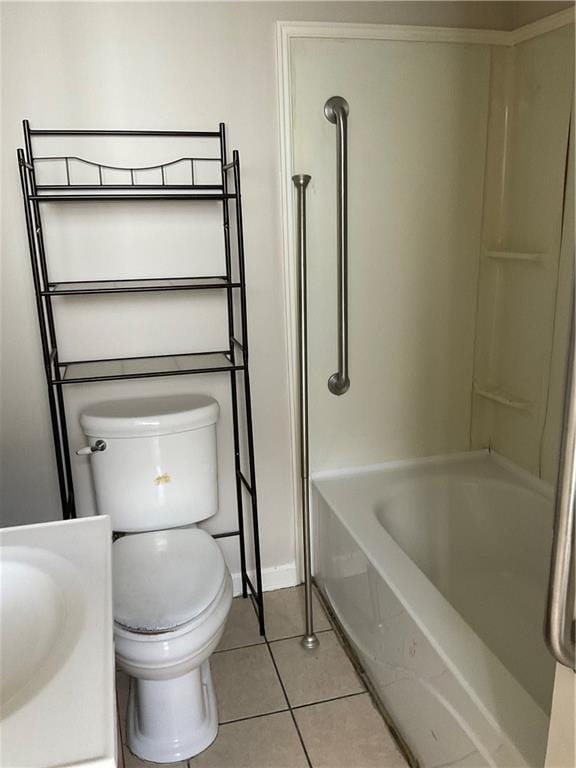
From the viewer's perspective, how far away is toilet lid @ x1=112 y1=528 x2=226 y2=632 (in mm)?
1612

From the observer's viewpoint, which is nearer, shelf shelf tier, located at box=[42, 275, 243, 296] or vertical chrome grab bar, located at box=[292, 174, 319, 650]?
shelf shelf tier, located at box=[42, 275, 243, 296]

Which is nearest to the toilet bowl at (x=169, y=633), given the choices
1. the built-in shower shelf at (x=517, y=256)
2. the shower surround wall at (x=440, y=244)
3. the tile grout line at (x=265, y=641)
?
the tile grout line at (x=265, y=641)

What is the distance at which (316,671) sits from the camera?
6.59 feet

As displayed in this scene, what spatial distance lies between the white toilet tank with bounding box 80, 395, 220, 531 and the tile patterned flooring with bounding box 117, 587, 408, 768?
1.63 feet

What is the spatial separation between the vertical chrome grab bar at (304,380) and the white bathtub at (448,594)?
0.10 meters

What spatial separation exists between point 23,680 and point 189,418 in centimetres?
104

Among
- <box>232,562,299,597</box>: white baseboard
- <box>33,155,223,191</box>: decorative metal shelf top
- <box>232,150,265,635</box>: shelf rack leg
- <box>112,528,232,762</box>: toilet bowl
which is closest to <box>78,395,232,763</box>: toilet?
<box>112,528,232,762</box>: toilet bowl

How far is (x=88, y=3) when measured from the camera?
5.85 ft

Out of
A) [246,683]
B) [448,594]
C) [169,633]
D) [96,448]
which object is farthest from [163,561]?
[448,594]

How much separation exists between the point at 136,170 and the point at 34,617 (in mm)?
1339

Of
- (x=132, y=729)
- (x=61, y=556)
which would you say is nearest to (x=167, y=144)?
(x=61, y=556)

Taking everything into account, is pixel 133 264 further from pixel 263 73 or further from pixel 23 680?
pixel 23 680

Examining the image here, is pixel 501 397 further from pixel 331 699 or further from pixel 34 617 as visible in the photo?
pixel 34 617

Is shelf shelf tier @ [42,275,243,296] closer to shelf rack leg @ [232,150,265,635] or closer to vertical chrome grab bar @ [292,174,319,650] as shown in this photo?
shelf rack leg @ [232,150,265,635]
